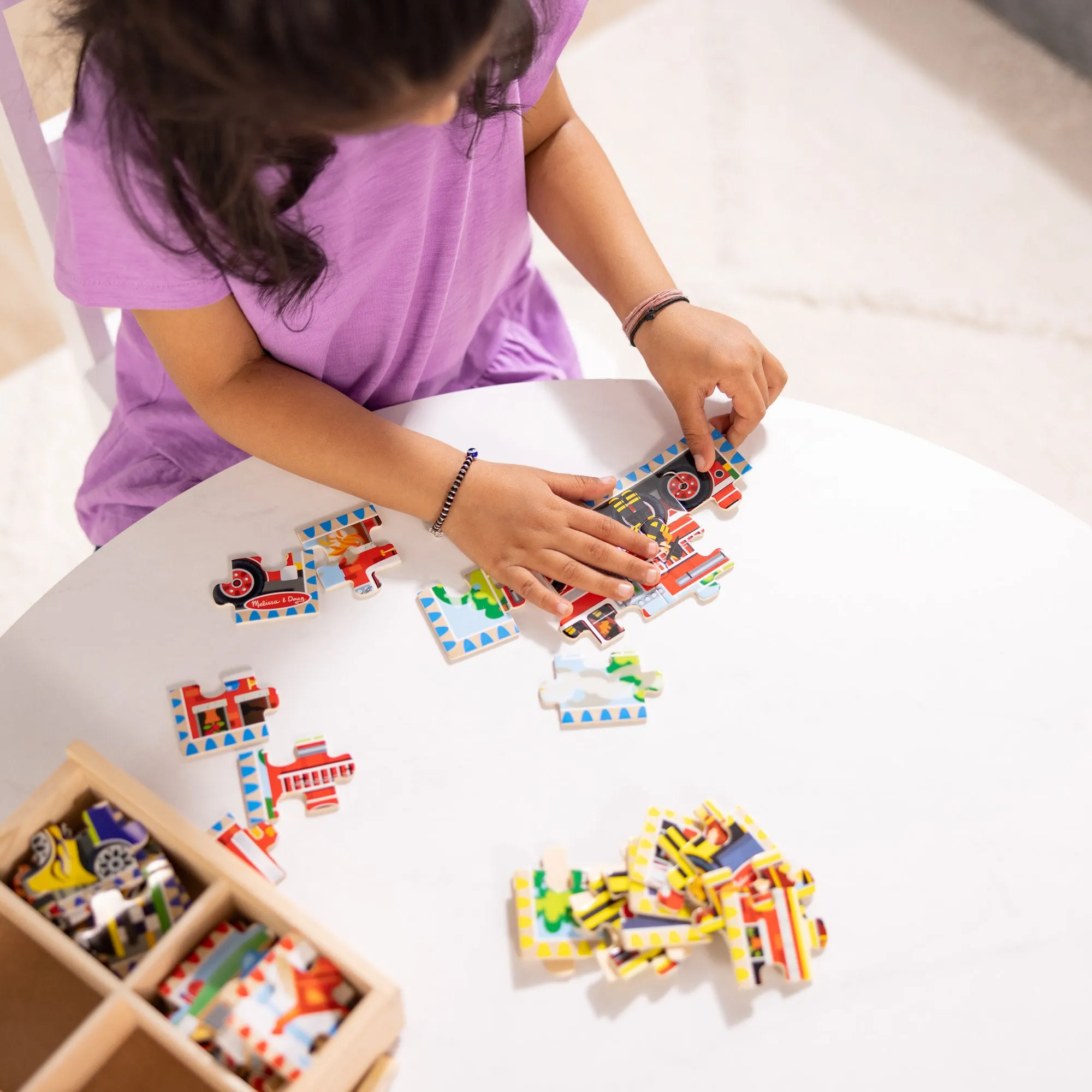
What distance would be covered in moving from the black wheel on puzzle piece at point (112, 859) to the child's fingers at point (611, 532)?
0.41 metres

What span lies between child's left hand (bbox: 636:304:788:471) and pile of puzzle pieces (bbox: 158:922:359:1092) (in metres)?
0.52

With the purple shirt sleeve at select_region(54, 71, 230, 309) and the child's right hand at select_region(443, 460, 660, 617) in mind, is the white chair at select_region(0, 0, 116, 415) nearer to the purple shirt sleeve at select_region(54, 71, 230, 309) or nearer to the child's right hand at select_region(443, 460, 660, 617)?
the purple shirt sleeve at select_region(54, 71, 230, 309)

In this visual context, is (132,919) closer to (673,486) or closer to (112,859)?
(112,859)

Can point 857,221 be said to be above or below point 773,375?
above

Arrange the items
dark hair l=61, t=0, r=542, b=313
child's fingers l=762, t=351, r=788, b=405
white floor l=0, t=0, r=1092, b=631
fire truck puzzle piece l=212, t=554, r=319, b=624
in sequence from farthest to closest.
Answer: white floor l=0, t=0, r=1092, b=631
child's fingers l=762, t=351, r=788, b=405
fire truck puzzle piece l=212, t=554, r=319, b=624
dark hair l=61, t=0, r=542, b=313

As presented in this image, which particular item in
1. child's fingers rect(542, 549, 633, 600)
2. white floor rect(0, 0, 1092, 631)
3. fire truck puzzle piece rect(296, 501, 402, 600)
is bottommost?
fire truck puzzle piece rect(296, 501, 402, 600)

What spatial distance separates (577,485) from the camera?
A: 3.04 ft

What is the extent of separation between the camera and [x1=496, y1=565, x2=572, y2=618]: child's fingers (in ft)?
2.85

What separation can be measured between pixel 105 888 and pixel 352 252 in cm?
53

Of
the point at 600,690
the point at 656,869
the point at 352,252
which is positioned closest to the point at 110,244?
the point at 352,252

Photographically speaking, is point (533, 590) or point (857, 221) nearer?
point (533, 590)

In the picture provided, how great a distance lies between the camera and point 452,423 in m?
0.98

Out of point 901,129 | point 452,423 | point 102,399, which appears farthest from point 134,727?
point 901,129

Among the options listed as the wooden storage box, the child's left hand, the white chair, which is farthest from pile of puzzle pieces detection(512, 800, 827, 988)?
the white chair
